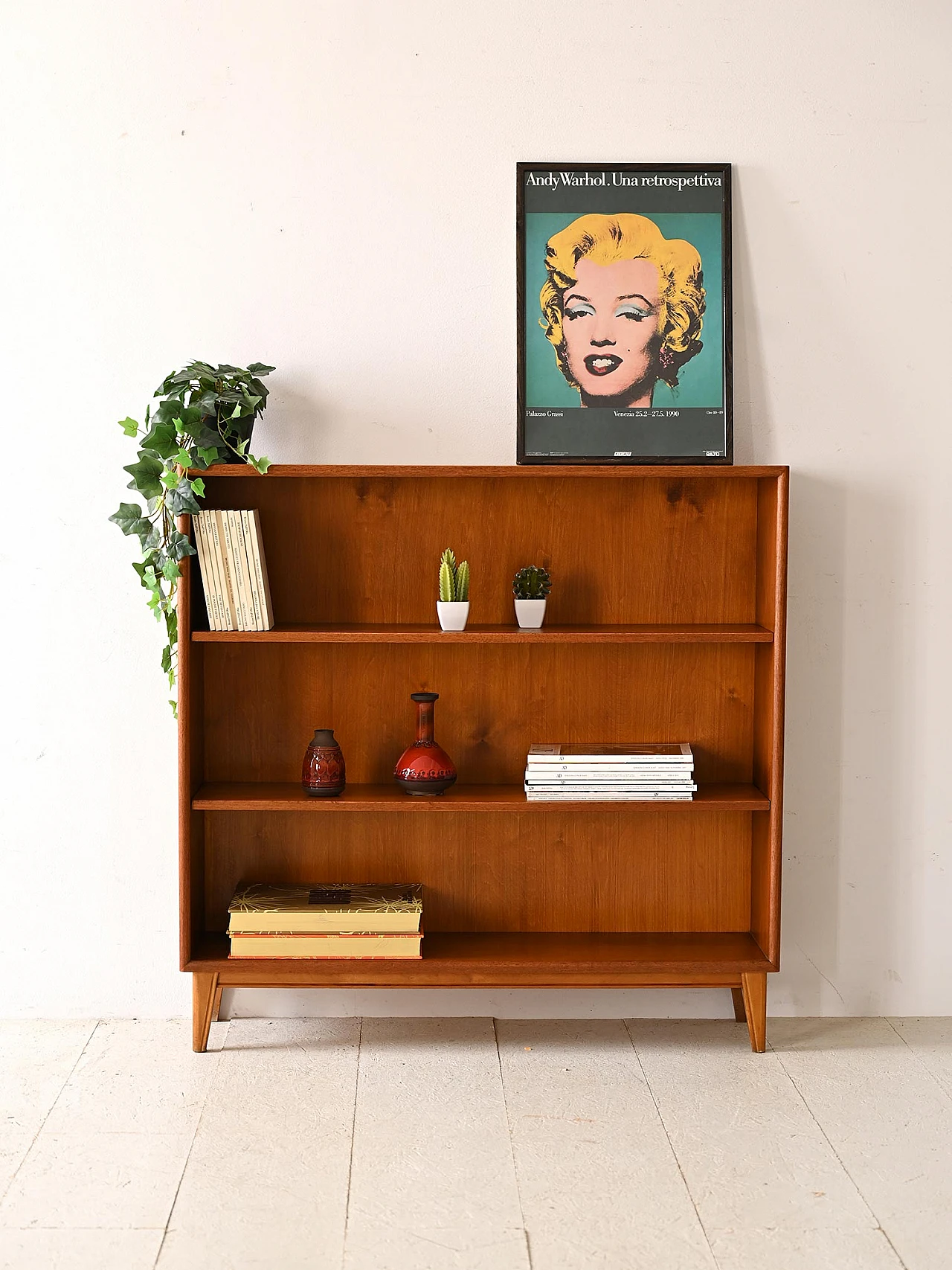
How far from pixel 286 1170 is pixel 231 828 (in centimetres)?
90

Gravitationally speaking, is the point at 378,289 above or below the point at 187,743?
above

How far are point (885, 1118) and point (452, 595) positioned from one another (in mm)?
1412

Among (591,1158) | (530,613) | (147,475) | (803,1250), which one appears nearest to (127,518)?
(147,475)

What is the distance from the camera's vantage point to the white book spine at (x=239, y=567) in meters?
2.57

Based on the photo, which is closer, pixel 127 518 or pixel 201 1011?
pixel 127 518

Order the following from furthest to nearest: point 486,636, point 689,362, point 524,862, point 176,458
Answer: point 524,862 → point 689,362 → point 486,636 → point 176,458

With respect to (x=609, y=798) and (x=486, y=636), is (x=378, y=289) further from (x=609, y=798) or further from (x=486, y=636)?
(x=609, y=798)

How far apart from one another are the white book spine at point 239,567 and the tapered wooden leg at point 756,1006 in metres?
1.39

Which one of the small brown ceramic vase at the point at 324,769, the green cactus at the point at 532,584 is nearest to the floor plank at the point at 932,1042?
the green cactus at the point at 532,584

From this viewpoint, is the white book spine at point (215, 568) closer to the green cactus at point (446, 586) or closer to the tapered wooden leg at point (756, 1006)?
the green cactus at point (446, 586)

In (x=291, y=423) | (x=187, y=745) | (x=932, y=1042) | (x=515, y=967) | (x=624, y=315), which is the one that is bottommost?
Answer: (x=932, y=1042)

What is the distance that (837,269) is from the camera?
2.80 metres

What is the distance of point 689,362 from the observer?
277 centimetres

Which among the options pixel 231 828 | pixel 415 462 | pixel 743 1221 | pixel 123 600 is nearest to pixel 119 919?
pixel 231 828
